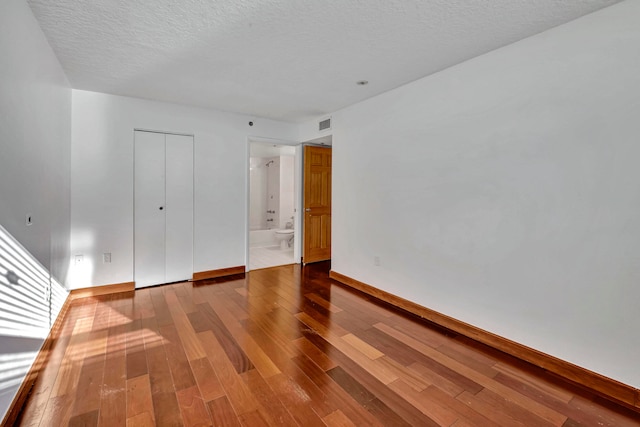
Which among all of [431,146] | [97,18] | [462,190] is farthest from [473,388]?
[97,18]

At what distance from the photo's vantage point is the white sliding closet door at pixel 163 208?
12.6 feet

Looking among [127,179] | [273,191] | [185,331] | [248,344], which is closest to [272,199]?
[273,191]

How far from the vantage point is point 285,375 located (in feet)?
6.68

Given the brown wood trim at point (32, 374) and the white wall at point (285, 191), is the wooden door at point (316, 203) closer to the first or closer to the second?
the white wall at point (285, 191)

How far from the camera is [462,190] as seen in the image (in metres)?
2.74

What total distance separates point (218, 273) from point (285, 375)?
272 centimetres

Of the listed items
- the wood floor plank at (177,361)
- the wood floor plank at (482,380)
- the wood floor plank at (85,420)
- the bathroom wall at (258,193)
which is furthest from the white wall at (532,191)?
the bathroom wall at (258,193)

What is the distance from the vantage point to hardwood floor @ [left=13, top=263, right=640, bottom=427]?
168 centimetres

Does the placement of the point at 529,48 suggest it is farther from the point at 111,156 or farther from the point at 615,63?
the point at 111,156

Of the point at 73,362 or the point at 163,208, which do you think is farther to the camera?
the point at 163,208

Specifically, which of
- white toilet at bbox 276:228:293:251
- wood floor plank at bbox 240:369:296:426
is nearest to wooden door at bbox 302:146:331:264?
white toilet at bbox 276:228:293:251

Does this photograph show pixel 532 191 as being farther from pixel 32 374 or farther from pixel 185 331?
pixel 32 374

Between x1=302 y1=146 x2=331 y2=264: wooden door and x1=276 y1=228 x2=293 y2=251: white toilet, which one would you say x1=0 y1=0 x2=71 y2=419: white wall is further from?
x1=276 y1=228 x2=293 y2=251: white toilet

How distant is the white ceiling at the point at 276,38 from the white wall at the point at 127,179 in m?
0.45
